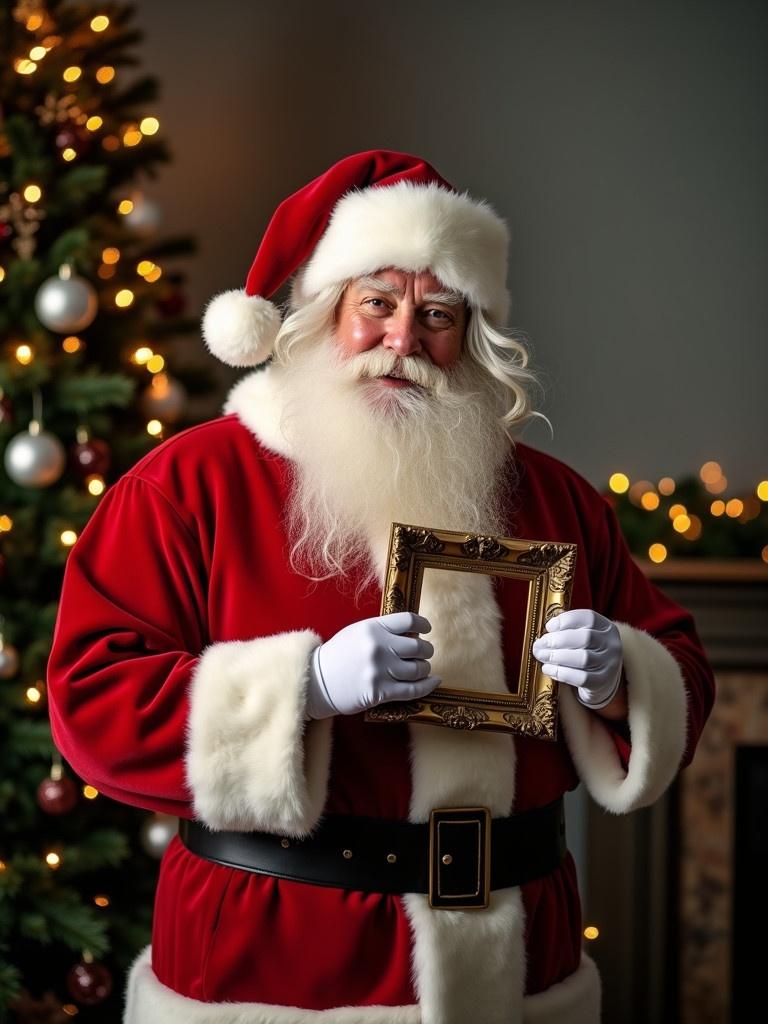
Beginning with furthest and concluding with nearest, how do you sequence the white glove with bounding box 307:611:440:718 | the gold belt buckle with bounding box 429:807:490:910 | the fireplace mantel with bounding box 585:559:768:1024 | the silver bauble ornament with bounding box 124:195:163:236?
the fireplace mantel with bounding box 585:559:768:1024 → the silver bauble ornament with bounding box 124:195:163:236 → the gold belt buckle with bounding box 429:807:490:910 → the white glove with bounding box 307:611:440:718

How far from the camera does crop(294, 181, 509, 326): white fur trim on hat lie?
5.82 ft

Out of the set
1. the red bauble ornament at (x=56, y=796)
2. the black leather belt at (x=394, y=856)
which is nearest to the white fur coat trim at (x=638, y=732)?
the black leather belt at (x=394, y=856)

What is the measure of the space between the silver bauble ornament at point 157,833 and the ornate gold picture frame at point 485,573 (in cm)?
147

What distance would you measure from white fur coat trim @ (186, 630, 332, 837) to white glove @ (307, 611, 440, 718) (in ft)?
0.09

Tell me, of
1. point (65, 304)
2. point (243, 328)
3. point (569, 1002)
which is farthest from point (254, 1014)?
point (65, 304)

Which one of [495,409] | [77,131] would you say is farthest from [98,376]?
[495,409]

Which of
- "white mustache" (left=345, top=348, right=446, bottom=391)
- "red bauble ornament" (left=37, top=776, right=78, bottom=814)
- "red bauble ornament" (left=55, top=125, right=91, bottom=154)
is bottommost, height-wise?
"red bauble ornament" (left=37, top=776, right=78, bottom=814)

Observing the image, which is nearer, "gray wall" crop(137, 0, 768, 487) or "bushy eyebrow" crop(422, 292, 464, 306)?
"bushy eyebrow" crop(422, 292, 464, 306)

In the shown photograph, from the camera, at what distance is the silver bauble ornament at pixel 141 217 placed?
2910 mm

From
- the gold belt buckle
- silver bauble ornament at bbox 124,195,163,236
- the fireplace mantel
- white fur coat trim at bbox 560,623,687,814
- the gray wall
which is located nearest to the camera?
the gold belt buckle

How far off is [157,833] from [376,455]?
1499 millimetres

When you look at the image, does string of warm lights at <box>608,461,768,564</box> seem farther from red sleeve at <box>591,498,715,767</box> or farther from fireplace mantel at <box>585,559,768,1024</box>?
red sleeve at <box>591,498,715,767</box>

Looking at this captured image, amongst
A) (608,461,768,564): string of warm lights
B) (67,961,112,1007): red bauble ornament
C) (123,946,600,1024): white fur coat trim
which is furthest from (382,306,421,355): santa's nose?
(67,961,112,1007): red bauble ornament

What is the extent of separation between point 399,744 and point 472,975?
13.7 inches
